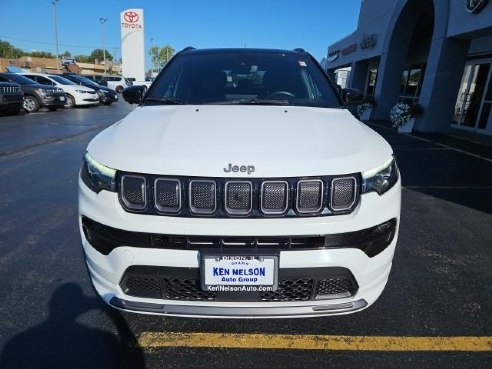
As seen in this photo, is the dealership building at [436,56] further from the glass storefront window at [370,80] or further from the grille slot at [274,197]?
A: the grille slot at [274,197]

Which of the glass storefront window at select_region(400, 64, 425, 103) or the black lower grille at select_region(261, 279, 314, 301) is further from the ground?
the glass storefront window at select_region(400, 64, 425, 103)

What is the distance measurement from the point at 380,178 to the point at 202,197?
0.99 meters

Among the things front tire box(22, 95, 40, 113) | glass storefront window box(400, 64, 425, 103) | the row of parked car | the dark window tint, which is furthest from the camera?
glass storefront window box(400, 64, 425, 103)

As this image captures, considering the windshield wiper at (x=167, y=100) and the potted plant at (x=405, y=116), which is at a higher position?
the windshield wiper at (x=167, y=100)

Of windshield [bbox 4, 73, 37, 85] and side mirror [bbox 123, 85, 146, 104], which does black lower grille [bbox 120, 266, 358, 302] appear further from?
windshield [bbox 4, 73, 37, 85]

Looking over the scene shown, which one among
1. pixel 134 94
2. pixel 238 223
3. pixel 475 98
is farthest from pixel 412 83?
pixel 238 223

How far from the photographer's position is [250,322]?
2457 millimetres

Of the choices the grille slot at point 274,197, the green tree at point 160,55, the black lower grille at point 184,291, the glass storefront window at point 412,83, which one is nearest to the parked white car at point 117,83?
the glass storefront window at point 412,83

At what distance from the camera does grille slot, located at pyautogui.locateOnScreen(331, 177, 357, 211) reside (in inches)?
73.9

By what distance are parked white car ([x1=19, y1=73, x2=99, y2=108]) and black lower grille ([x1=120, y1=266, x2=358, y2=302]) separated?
19.2 m

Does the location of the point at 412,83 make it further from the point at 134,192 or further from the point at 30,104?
the point at 134,192

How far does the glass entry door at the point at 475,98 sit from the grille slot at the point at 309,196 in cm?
1384

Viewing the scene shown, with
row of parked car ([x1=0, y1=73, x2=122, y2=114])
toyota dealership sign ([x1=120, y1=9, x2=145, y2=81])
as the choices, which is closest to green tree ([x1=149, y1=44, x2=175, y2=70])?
toyota dealership sign ([x1=120, y1=9, x2=145, y2=81])

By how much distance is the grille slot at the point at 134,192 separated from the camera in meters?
1.87
